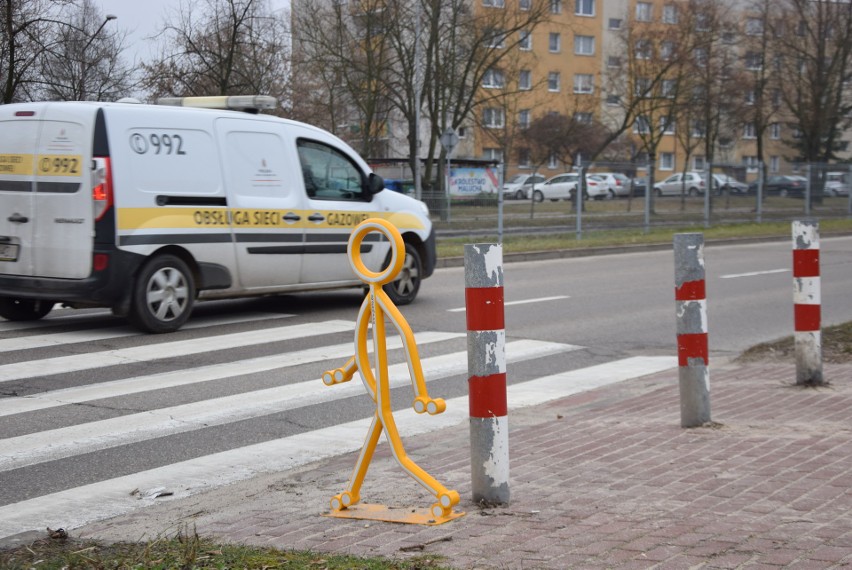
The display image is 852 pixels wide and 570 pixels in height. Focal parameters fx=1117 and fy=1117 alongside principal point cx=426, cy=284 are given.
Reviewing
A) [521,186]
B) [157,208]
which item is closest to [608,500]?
[157,208]

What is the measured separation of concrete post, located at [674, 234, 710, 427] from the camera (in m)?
6.35

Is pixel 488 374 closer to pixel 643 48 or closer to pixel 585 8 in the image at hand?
pixel 643 48

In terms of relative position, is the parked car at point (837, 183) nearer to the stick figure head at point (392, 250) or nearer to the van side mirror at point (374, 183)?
the van side mirror at point (374, 183)

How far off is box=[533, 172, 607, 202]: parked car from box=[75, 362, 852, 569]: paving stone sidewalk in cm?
1936

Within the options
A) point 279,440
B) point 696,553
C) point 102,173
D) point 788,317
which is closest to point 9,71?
point 102,173

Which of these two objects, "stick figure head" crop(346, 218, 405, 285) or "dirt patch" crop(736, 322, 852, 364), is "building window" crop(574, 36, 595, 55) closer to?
"dirt patch" crop(736, 322, 852, 364)

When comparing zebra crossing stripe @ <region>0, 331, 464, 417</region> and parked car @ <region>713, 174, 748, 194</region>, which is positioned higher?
parked car @ <region>713, 174, 748, 194</region>

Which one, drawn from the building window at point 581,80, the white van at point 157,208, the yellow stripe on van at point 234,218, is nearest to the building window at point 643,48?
the building window at point 581,80

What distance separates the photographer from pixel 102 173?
10.2 metres

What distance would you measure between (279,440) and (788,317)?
7959 millimetres

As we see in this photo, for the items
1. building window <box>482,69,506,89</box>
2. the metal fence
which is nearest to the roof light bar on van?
the metal fence

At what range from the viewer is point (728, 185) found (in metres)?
32.0

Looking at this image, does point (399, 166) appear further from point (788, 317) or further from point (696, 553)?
point (696, 553)

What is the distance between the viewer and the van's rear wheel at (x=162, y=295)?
→ 412 inches
